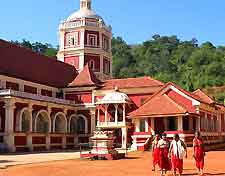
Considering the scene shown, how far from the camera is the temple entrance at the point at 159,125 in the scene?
33.1m

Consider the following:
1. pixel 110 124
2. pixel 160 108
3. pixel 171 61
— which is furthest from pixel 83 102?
pixel 171 61

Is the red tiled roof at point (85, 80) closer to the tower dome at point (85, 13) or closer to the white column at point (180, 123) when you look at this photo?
the tower dome at point (85, 13)

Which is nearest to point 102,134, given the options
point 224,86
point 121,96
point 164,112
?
point 164,112

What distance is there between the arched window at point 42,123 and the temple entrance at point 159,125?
442 inches

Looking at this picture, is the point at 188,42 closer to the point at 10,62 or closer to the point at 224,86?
the point at 224,86

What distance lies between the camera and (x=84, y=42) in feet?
170

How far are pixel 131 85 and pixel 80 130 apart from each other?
7427mm

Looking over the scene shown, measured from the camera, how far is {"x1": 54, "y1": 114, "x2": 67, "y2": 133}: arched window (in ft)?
137

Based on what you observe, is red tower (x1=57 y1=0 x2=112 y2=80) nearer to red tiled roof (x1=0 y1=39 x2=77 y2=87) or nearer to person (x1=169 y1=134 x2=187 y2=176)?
red tiled roof (x1=0 y1=39 x2=77 y2=87)

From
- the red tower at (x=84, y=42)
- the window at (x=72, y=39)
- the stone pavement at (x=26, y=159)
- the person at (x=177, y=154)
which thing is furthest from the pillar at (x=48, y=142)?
the person at (x=177, y=154)

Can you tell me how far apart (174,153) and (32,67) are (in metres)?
31.4

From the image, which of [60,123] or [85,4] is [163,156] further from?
[85,4]

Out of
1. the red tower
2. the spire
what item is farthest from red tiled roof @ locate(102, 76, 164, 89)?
the spire

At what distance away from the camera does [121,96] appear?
40562mm
